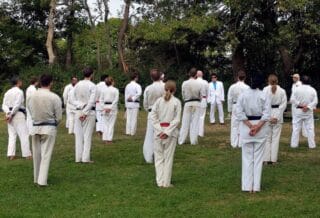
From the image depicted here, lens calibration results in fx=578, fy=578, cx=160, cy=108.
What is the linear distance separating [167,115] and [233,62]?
2694 cm

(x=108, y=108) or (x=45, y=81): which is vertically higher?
(x=45, y=81)

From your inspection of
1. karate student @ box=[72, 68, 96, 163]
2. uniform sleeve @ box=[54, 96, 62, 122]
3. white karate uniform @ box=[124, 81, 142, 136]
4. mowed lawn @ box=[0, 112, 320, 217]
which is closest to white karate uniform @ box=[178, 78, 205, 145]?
mowed lawn @ box=[0, 112, 320, 217]

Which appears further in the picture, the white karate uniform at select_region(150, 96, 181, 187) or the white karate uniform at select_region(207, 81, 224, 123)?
the white karate uniform at select_region(207, 81, 224, 123)

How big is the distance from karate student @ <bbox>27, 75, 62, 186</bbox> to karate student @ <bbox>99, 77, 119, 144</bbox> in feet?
21.1

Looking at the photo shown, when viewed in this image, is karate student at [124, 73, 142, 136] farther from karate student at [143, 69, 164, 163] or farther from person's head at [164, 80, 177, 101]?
person's head at [164, 80, 177, 101]

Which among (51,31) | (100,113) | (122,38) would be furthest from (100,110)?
(51,31)

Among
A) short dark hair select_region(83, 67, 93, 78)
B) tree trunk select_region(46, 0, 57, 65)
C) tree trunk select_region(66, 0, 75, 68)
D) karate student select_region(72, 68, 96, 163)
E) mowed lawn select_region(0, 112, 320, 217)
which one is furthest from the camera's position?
tree trunk select_region(66, 0, 75, 68)

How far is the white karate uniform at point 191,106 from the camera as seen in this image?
15.9m

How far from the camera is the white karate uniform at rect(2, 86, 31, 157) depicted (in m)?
13.9

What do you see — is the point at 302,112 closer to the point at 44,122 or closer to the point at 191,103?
the point at 191,103

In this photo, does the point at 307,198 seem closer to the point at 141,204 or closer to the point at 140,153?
the point at 141,204

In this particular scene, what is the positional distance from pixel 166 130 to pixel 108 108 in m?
7.23

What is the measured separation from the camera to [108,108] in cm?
1750

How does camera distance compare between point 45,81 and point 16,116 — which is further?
point 16,116
